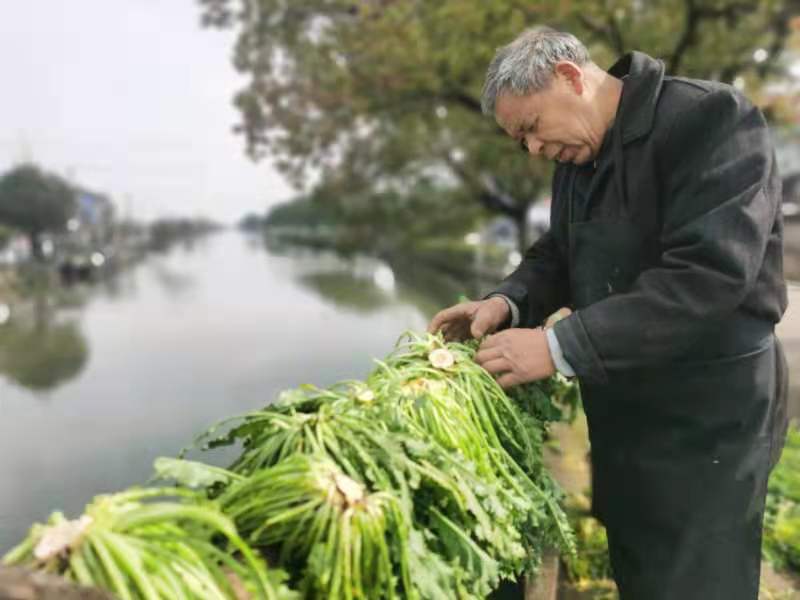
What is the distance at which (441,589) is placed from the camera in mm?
1474

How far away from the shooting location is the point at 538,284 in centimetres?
→ 262

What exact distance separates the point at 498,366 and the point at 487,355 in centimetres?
5

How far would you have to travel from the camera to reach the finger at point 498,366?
204 cm

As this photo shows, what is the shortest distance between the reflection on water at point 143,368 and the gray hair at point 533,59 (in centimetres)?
491

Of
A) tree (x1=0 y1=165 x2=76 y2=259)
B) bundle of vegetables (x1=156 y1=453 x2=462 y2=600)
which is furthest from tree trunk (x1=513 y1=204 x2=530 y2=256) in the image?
tree (x1=0 y1=165 x2=76 y2=259)

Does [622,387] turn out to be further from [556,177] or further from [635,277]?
[556,177]

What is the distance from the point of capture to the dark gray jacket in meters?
1.75

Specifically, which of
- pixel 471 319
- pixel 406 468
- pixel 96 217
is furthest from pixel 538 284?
pixel 96 217

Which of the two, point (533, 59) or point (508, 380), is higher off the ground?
point (533, 59)

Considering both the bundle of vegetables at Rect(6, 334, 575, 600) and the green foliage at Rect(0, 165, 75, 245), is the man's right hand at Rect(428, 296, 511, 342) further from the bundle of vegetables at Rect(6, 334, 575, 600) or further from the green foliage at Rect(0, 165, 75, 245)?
the green foliage at Rect(0, 165, 75, 245)

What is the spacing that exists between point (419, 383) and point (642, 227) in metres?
0.74

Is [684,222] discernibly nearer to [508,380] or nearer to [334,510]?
[508,380]

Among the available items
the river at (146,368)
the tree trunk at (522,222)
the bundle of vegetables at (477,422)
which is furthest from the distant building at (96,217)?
the bundle of vegetables at (477,422)

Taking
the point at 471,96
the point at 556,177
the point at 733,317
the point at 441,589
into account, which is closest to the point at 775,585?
the point at 733,317
